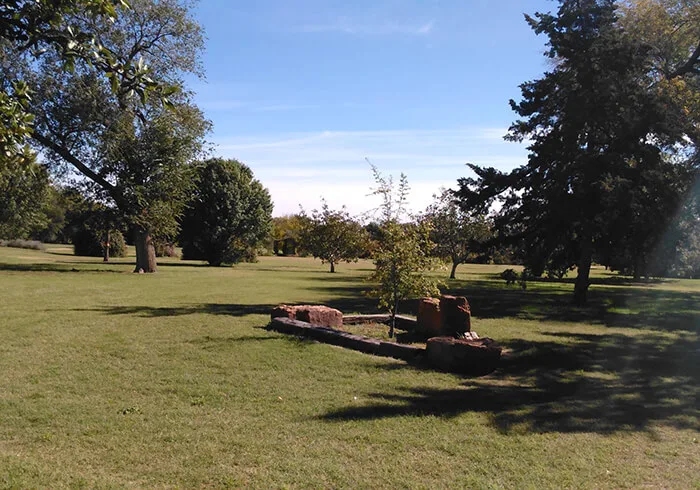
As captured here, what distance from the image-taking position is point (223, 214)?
146 feet

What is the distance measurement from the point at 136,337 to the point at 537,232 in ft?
49.8

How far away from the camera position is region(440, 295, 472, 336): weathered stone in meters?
10.8

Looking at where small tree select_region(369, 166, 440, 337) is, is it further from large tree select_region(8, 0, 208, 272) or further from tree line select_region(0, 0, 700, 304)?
large tree select_region(8, 0, 208, 272)

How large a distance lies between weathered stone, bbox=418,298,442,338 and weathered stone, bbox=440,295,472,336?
222 mm

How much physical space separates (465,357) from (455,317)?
243 centimetres

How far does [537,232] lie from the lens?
798 inches

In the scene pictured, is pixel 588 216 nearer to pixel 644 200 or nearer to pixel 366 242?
pixel 644 200

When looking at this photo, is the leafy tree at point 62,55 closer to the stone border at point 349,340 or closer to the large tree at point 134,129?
the stone border at point 349,340

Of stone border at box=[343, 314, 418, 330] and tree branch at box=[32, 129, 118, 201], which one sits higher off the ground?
tree branch at box=[32, 129, 118, 201]

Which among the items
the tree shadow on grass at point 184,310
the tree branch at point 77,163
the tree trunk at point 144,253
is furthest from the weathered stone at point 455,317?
the tree trunk at point 144,253

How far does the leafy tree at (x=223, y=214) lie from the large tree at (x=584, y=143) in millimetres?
27563

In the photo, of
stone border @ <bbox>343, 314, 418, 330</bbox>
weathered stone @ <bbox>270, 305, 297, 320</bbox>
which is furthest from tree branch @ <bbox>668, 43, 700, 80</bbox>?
weathered stone @ <bbox>270, 305, 297, 320</bbox>

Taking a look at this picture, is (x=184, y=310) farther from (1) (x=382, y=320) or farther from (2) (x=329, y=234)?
(2) (x=329, y=234)

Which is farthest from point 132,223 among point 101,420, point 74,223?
point 101,420
